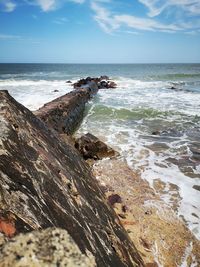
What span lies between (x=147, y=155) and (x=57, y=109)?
3.22m

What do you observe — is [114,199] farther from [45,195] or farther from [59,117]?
[59,117]

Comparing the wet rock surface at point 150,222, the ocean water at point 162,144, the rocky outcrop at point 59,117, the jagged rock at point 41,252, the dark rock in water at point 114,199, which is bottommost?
the wet rock surface at point 150,222

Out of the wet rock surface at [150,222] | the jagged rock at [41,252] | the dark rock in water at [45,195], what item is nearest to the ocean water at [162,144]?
the wet rock surface at [150,222]

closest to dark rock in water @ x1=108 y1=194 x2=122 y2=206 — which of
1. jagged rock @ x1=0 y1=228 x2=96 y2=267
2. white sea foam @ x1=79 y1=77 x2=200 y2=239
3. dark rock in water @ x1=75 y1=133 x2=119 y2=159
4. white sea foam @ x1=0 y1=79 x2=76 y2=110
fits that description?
white sea foam @ x1=79 y1=77 x2=200 y2=239

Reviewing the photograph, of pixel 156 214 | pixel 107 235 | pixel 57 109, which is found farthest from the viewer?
pixel 57 109

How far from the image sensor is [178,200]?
14.8 feet

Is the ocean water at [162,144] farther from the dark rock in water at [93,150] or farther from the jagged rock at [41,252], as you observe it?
the jagged rock at [41,252]

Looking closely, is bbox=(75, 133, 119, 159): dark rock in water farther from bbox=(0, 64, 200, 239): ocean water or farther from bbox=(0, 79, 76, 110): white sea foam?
bbox=(0, 79, 76, 110): white sea foam

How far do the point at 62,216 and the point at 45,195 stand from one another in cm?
19

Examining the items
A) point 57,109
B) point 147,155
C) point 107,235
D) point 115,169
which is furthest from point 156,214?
point 57,109

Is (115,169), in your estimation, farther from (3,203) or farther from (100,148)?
(3,203)

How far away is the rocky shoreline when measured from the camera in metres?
0.87

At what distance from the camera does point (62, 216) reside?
67.4 inches

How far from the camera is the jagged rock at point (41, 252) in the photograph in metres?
0.78
